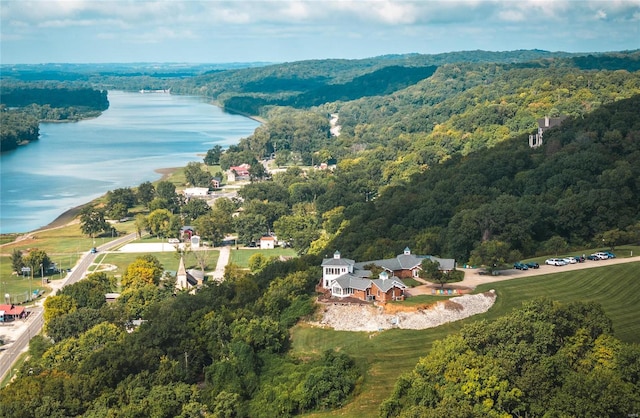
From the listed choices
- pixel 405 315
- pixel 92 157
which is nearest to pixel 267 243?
pixel 405 315

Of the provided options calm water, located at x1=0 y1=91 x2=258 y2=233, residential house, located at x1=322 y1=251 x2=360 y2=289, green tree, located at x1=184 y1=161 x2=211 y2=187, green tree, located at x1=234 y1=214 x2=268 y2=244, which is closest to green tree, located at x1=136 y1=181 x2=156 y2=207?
calm water, located at x1=0 y1=91 x2=258 y2=233

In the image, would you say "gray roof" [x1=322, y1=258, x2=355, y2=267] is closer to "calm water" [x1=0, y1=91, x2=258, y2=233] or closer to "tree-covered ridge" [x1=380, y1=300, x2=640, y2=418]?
"tree-covered ridge" [x1=380, y1=300, x2=640, y2=418]

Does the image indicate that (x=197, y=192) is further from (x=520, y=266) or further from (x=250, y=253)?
(x=520, y=266)

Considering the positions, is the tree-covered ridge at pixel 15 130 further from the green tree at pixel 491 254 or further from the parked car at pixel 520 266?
the parked car at pixel 520 266

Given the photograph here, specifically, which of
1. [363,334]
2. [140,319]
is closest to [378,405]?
[363,334]

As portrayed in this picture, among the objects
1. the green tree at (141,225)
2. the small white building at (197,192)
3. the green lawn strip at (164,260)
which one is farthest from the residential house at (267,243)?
the small white building at (197,192)

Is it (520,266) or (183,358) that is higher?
(520,266)

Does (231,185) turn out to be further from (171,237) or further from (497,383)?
(497,383)
